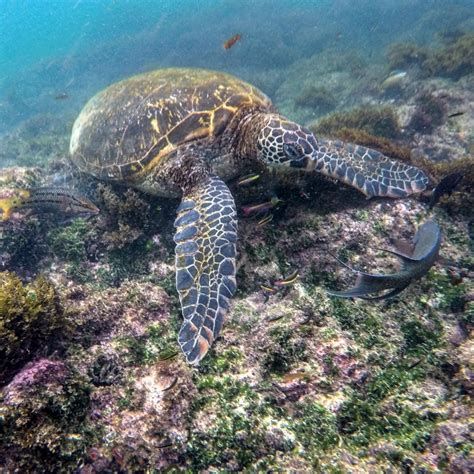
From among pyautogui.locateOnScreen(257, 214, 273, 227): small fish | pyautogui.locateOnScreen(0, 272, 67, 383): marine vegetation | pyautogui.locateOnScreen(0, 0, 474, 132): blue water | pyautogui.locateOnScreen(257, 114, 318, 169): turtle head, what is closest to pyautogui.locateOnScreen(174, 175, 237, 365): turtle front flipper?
pyautogui.locateOnScreen(257, 214, 273, 227): small fish

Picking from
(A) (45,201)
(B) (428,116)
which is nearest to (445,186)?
(A) (45,201)

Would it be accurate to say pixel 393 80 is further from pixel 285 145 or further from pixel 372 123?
pixel 285 145

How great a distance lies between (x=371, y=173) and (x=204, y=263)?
8.70 ft

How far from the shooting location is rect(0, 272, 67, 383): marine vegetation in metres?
2.25

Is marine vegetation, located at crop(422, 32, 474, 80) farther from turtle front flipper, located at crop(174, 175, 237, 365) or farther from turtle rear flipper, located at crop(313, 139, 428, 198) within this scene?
turtle front flipper, located at crop(174, 175, 237, 365)

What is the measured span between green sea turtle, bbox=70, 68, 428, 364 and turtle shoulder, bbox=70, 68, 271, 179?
0.7 inches

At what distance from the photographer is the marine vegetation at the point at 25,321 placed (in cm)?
225

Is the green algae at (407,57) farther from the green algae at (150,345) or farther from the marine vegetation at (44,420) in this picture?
the marine vegetation at (44,420)

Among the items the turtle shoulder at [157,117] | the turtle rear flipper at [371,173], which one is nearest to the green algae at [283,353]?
the turtle rear flipper at [371,173]

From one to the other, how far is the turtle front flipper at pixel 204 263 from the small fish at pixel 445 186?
2655 mm

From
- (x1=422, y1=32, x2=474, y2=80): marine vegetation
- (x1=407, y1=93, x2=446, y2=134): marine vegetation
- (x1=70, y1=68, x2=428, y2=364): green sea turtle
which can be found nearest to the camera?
(x1=70, y1=68, x2=428, y2=364): green sea turtle

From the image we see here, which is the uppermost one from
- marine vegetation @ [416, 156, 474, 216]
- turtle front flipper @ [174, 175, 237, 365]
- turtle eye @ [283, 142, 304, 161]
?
turtle eye @ [283, 142, 304, 161]

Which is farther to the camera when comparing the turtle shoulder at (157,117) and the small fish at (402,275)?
the turtle shoulder at (157,117)

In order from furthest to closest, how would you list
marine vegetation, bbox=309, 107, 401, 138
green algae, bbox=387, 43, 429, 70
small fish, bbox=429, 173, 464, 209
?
green algae, bbox=387, 43, 429, 70, marine vegetation, bbox=309, 107, 401, 138, small fish, bbox=429, 173, 464, 209
